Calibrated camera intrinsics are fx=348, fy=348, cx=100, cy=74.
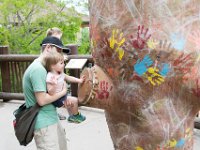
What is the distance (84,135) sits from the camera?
480cm

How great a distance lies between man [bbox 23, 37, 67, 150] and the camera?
2.48m

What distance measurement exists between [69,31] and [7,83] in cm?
433

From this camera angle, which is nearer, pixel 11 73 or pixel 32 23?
pixel 11 73

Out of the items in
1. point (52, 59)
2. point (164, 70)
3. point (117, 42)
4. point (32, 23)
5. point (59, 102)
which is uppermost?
point (117, 42)

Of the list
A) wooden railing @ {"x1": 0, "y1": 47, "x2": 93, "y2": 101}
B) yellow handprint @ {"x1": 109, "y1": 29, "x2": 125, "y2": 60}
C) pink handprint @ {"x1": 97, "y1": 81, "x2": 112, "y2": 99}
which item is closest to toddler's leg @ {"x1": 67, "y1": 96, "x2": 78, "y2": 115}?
pink handprint @ {"x1": 97, "y1": 81, "x2": 112, "y2": 99}

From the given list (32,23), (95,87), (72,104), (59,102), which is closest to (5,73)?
(32,23)

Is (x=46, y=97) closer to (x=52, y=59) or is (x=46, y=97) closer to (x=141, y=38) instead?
(x=52, y=59)

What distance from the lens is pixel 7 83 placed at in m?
6.95

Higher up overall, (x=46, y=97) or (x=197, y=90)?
(x=197, y=90)

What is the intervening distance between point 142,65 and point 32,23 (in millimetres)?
9318

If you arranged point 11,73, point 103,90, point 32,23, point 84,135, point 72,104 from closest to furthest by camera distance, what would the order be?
point 103,90, point 72,104, point 84,135, point 11,73, point 32,23

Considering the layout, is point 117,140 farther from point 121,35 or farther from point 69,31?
point 69,31

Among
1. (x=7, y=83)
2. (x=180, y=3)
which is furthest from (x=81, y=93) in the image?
(x=7, y=83)

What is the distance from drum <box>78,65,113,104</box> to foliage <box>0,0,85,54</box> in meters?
8.38
